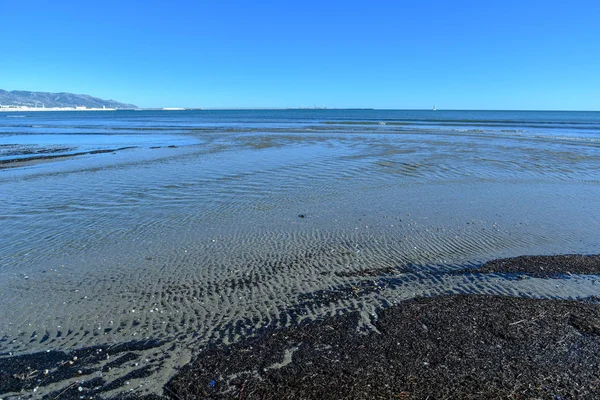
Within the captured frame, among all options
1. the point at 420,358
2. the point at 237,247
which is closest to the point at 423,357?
the point at 420,358

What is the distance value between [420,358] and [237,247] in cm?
511

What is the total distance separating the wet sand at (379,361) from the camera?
430 cm

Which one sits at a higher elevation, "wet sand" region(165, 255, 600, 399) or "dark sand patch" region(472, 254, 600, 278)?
"dark sand patch" region(472, 254, 600, 278)

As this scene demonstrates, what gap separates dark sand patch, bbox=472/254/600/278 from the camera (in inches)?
294

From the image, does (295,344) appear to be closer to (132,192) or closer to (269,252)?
(269,252)

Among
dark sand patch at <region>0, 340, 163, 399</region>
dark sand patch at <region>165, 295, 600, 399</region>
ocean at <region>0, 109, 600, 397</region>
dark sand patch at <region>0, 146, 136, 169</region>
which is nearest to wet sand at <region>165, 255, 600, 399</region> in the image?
dark sand patch at <region>165, 295, 600, 399</region>

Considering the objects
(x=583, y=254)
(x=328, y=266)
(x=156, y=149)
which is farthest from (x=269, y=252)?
(x=156, y=149)

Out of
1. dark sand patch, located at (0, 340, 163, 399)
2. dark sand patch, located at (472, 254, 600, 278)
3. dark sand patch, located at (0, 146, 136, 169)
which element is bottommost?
dark sand patch, located at (0, 340, 163, 399)

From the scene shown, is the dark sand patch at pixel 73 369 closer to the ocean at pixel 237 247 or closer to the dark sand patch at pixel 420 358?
the ocean at pixel 237 247

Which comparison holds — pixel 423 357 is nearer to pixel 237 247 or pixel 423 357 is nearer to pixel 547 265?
pixel 547 265

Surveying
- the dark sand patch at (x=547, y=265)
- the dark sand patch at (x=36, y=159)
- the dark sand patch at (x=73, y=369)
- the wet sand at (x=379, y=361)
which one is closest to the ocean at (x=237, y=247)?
the dark sand patch at (x=73, y=369)

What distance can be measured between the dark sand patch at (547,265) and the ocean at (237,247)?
325 millimetres

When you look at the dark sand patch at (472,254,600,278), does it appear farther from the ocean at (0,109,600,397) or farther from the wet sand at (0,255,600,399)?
the wet sand at (0,255,600,399)

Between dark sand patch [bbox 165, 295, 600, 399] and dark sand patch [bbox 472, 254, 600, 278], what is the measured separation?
1479 mm
